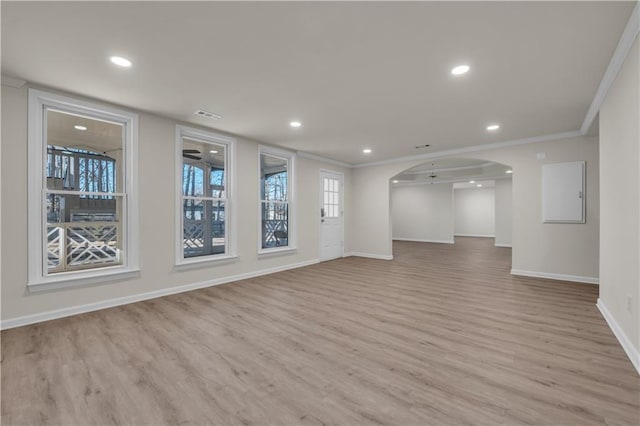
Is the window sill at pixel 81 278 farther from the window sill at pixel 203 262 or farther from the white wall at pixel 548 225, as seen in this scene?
the white wall at pixel 548 225

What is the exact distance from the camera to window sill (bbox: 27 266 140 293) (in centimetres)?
308

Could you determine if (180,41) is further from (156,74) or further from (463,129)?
(463,129)

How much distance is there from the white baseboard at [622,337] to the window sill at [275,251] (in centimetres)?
476

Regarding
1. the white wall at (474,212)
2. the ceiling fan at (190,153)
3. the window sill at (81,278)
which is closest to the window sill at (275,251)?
the ceiling fan at (190,153)

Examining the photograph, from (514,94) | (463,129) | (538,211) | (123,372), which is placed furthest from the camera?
(538,211)

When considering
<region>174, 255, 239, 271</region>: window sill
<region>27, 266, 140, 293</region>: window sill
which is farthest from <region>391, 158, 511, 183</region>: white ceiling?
<region>27, 266, 140, 293</region>: window sill

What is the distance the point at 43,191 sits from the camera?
10.2ft

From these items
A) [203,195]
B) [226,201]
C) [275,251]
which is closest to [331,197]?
[275,251]

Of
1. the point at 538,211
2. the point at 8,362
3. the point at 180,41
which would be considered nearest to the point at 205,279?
the point at 8,362

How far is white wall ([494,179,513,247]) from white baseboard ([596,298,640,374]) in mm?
7597

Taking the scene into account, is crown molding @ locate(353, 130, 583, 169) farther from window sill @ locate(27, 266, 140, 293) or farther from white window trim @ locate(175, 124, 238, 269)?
window sill @ locate(27, 266, 140, 293)

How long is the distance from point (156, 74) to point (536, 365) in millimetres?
4198

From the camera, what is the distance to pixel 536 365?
2168 mm

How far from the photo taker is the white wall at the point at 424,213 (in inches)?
446
